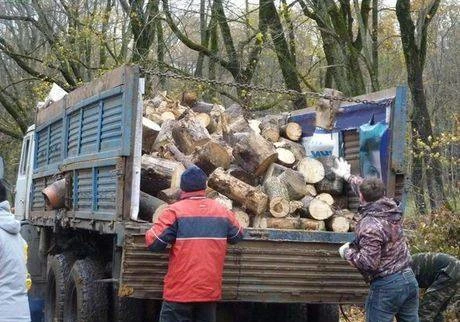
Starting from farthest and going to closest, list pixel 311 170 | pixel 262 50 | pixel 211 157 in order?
pixel 262 50 < pixel 311 170 < pixel 211 157

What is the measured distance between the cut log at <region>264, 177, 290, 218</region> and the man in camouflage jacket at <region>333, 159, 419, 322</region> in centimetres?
108

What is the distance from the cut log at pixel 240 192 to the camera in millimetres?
7176

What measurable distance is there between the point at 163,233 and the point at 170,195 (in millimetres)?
1290

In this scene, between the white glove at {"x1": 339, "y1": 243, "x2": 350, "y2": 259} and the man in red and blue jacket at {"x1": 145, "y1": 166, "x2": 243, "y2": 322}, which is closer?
the man in red and blue jacket at {"x1": 145, "y1": 166, "x2": 243, "y2": 322}

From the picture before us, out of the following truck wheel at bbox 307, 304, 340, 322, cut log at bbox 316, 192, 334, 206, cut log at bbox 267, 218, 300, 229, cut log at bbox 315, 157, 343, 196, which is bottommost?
truck wheel at bbox 307, 304, 340, 322

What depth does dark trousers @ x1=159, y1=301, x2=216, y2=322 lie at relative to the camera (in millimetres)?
6035

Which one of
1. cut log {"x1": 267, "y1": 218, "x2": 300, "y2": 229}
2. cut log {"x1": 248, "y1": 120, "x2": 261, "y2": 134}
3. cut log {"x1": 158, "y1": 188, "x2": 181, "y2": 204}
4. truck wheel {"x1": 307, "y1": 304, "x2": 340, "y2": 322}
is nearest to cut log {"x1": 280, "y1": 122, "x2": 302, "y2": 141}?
cut log {"x1": 248, "y1": 120, "x2": 261, "y2": 134}

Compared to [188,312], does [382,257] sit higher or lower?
higher

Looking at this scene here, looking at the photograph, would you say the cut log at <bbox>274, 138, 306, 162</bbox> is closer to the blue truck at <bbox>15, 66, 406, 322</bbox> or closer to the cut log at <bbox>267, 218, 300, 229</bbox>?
the blue truck at <bbox>15, 66, 406, 322</bbox>

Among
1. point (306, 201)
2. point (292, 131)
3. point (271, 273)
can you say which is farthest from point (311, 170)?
point (271, 273)

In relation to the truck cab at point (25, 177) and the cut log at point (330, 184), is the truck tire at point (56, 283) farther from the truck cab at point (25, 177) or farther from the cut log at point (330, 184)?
the cut log at point (330, 184)

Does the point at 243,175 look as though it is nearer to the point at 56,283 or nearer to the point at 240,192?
the point at 240,192

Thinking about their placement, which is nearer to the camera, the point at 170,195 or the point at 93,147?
the point at 170,195

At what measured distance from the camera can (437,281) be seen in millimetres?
7086
